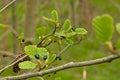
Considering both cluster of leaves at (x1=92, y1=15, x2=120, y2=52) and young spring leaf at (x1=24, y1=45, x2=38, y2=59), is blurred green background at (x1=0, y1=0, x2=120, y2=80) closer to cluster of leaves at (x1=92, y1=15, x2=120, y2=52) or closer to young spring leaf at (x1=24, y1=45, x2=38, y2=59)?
young spring leaf at (x1=24, y1=45, x2=38, y2=59)

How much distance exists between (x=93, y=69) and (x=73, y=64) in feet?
15.0

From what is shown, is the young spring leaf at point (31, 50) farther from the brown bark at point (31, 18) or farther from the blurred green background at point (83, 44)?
the blurred green background at point (83, 44)

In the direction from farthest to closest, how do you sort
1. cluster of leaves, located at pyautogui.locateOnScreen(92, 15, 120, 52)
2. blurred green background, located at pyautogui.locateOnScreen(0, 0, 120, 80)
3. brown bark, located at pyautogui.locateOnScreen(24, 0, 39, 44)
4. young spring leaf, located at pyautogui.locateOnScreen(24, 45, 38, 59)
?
blurred green background, located at pyautogui.locateOnScreen(0, 0, 120, 80), brown bark, located at pyautogui.locateOnScreen(24, 0, 39, 44), young spring leaf, located at pyautogui.locateOnScreen(24, 45, 38, 59), cluster of leaves, located at pyautogui.locateOnScreen(92, 15, 120, 52)

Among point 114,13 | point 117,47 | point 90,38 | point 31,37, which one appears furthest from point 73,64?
point 114,13

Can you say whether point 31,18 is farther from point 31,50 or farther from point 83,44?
point 83,44

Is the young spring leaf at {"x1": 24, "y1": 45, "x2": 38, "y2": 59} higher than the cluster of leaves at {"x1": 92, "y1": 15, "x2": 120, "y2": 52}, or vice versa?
the cluster of leaves at {"x1": 92, "y1": 15, "x2": 120, "y2": 52}

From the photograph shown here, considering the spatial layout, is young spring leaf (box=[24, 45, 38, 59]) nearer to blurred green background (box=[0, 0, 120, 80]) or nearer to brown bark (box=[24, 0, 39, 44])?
brown bark (box=[24, 0, 39, 44])

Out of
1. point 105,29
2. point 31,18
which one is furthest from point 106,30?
point 31,18

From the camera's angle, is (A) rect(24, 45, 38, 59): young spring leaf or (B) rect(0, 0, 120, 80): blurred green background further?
(B) rect(0, 0, 120, 80): blurred green background

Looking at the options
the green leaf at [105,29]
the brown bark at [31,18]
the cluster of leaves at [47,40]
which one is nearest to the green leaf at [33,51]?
the cluster of leaves at [47,40]

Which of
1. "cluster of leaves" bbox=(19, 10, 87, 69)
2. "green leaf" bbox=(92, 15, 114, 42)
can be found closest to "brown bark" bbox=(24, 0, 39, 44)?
"cluster of leaves" bbox=(19, 10, 87, 69)

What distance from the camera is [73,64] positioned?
91cm

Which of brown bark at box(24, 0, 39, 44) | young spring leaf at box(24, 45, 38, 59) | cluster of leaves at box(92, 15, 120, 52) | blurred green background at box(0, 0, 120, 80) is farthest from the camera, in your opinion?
blurred green background at box(0, 0, 120, 80)

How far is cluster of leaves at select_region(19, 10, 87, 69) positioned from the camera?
42.6 inches
